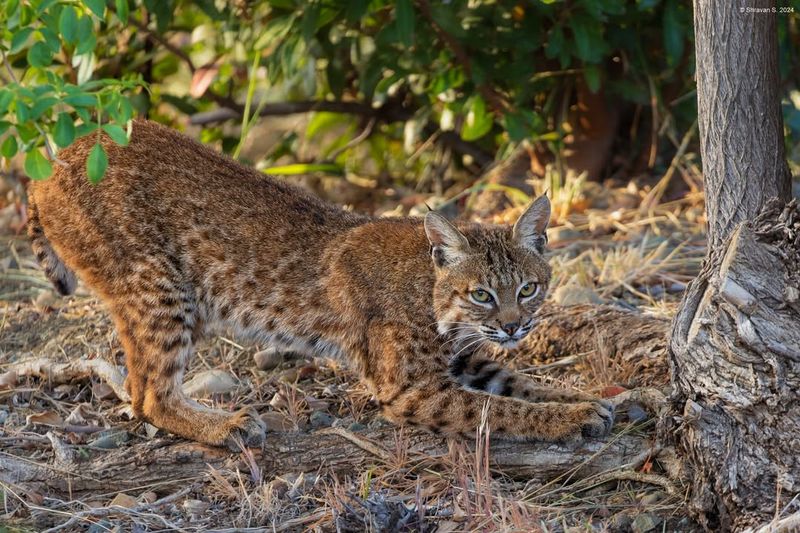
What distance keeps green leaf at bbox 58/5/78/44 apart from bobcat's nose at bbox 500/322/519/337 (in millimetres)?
2019

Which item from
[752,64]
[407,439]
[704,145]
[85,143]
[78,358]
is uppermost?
[752,64]

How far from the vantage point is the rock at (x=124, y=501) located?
13.4 ft

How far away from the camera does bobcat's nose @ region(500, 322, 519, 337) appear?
177 inches

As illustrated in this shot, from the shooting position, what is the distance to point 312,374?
17.6ft

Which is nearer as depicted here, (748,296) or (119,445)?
(748,296)

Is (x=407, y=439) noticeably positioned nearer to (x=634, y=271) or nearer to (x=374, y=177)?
(x=634, y=271)

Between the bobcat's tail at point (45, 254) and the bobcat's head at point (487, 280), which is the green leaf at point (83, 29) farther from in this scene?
the bobcat's head at point (487, 280)

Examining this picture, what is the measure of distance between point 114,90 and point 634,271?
10.6 feet

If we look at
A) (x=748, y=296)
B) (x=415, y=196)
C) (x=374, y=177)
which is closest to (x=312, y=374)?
(x=748, y=296)

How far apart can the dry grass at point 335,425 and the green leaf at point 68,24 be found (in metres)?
1.68

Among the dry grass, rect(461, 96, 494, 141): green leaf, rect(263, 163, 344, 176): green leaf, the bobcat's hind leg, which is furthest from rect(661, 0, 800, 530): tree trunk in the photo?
rect(263, 163, 344, 176): green leaf

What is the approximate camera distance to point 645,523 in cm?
372

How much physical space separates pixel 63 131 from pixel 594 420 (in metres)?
2.23

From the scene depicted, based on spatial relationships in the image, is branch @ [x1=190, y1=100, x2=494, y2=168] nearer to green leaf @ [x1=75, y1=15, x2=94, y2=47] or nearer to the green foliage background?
the green foliage background
